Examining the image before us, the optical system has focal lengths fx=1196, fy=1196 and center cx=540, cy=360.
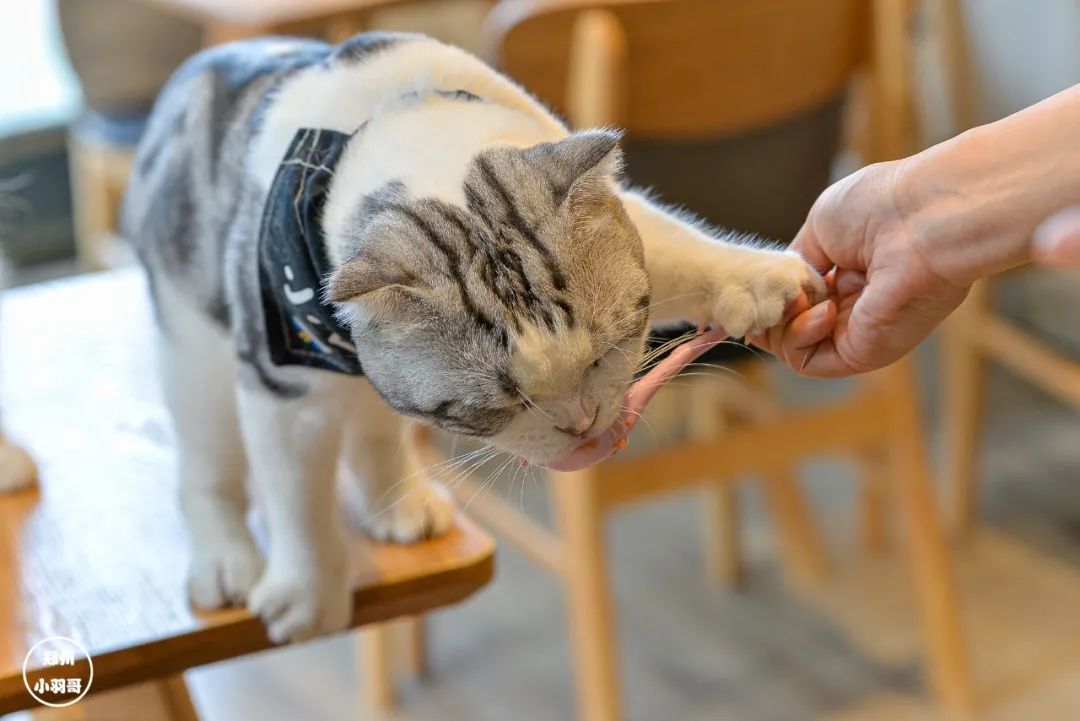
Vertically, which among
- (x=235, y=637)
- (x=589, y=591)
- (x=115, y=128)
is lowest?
(x=589, y=591)

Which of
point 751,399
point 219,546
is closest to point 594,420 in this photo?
point 219,546

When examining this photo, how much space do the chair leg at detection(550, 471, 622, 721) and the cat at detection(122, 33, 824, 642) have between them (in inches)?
17.7

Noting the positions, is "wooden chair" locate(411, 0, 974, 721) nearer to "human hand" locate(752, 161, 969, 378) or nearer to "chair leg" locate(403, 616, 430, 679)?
"chair leg" locate(403, 616, 430, 679)

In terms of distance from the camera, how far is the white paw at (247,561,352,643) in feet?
2.49

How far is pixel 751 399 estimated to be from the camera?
1714 millimetres

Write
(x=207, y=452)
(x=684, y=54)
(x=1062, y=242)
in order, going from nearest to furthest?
(x=1062, y=242) < (x=207, y=452) < (x=684, y=54)

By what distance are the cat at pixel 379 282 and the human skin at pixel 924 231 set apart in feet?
0.10

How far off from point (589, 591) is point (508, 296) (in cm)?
80

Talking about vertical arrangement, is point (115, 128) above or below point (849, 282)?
below

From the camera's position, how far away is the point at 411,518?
33.8 inches

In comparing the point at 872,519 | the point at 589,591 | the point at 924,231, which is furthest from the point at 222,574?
the point at 872,519

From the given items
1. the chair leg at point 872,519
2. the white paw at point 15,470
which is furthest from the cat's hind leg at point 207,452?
the chair leg at point 872,519

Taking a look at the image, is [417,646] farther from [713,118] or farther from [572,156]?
[572,156]

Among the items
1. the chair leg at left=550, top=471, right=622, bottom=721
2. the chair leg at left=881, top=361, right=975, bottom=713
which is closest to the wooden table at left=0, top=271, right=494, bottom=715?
the chair leg at left=550, top=471, right=622, bottom=721
